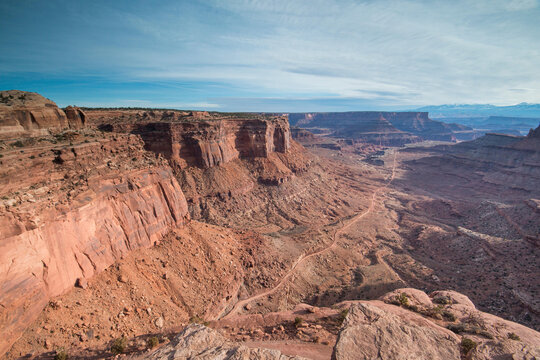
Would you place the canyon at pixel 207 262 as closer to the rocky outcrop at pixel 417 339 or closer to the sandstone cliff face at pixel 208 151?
the rocky outcrop at pixel 417 339

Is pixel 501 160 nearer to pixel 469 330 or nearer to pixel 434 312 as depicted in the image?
pixel 434 312

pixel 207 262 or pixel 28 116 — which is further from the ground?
pixel 28 116

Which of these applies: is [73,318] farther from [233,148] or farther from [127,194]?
[233,148]

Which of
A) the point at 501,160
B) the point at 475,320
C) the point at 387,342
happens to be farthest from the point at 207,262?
the point at 501,160

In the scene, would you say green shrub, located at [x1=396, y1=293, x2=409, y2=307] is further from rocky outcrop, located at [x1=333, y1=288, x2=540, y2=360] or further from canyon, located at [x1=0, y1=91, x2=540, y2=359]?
rocky outcrop, located at [x1=333, y1=288, x2=540, y2=360]

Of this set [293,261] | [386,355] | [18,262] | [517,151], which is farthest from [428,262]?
[517,151]
